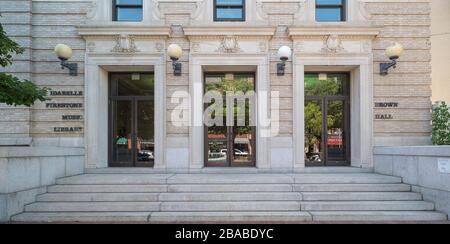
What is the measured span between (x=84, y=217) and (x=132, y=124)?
4818 mm

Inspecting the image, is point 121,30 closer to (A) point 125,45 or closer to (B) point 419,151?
(A) point 125,45

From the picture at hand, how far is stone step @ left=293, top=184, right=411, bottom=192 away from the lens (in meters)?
8.02

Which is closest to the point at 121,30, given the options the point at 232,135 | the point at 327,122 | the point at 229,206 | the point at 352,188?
the point at 232,135

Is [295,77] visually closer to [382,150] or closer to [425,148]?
[382,150]

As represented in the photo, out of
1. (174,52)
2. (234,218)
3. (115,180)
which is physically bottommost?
(234,218)

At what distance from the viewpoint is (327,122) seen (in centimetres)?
1114

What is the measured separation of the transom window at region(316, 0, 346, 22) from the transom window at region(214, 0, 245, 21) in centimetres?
303

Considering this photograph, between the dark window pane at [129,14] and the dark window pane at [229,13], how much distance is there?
10.4ft

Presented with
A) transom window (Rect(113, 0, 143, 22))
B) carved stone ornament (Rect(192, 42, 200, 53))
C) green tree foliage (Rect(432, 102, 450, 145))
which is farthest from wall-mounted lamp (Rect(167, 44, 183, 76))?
green tree foliage (Rect(432, 102, 450, 145))

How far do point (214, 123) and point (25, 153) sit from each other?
6.20 m

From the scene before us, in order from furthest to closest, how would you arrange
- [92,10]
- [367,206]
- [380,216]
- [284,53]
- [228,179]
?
[92,10]
[284,53]
[228,179]
[367,206]
[380,216]

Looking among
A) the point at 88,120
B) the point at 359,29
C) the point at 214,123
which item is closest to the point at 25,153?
the point at 88,120

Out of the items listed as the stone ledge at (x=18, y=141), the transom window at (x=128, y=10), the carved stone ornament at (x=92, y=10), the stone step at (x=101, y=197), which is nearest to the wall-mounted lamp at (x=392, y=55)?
the stone step at (x=101, y=197)

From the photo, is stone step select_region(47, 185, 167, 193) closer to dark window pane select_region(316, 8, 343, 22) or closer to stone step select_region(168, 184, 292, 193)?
stone step select_region(168, 184, 292, 193)
